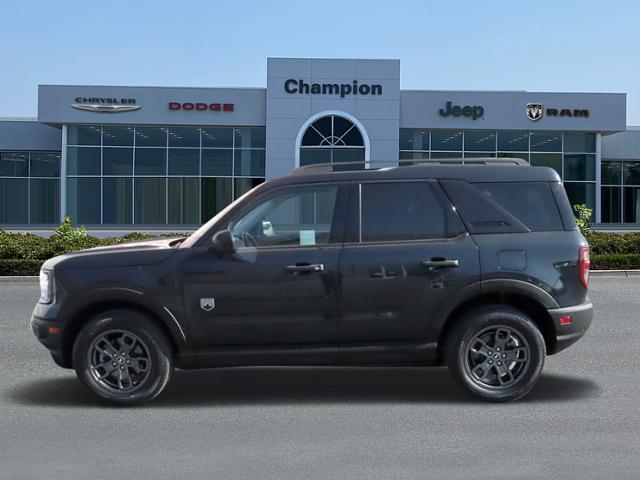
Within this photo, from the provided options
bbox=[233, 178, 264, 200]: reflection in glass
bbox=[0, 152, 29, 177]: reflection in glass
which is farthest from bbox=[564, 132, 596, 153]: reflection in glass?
bbox=[0, 152, 29, 177]: reflection in glass

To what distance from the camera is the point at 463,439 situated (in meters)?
5.53

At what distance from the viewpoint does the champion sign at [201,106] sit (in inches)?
1464

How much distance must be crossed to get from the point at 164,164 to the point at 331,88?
8.46 meters

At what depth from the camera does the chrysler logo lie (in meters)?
37.7

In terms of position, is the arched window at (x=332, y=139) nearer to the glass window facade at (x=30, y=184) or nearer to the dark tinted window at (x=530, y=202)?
the glass window facade at (x=30, y=184)

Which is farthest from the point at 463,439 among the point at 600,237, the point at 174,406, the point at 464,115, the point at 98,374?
the point at 464,115

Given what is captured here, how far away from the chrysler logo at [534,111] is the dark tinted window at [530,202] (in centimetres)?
3250

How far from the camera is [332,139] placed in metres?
37.3

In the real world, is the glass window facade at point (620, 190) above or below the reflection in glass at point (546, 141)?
below

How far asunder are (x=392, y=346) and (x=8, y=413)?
9.91 feet

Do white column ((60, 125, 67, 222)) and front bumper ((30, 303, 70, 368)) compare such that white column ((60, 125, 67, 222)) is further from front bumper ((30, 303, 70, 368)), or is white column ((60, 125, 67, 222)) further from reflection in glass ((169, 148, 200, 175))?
front bumper ((30, 303, 70, 368))

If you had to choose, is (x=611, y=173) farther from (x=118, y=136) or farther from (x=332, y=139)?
(x=118, y=136)

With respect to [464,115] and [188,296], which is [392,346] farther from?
[464,115]

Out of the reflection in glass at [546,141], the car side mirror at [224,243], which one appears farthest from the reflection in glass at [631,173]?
the car side mirror at [224,243]
